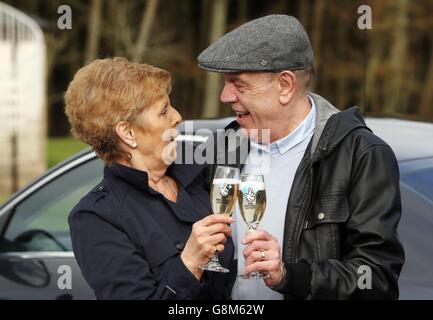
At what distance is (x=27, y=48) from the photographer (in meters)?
15.4

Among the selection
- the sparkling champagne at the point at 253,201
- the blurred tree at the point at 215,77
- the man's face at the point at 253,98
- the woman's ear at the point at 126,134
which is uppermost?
the man's face at the point at 253,98

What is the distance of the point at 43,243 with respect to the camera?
187 inches

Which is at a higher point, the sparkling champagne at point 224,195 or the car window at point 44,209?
the sparkling champagne at point 224,195

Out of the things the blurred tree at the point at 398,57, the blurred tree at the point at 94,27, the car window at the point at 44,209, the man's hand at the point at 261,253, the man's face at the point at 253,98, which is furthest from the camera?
the blurred tree at the point at 398,57

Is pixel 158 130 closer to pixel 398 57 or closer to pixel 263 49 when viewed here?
pixel 263 49

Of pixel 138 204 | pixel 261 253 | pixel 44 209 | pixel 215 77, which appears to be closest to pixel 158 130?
pixel 138 204

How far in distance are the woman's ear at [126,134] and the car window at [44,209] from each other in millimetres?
1531

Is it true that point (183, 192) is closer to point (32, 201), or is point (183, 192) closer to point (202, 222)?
point (202, 222)

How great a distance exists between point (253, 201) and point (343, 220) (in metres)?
0.27

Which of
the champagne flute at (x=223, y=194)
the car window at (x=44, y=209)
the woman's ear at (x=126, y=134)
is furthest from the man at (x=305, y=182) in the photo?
the car window at (x=44, y=209)

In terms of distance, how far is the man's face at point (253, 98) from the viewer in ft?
9.45

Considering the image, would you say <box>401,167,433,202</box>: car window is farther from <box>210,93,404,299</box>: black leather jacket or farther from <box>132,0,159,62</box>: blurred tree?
<box>132,0,159,62</box>: blurred tree

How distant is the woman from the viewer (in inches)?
106

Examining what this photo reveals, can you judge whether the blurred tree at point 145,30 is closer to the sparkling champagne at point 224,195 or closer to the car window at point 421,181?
the car window at point 421,181
